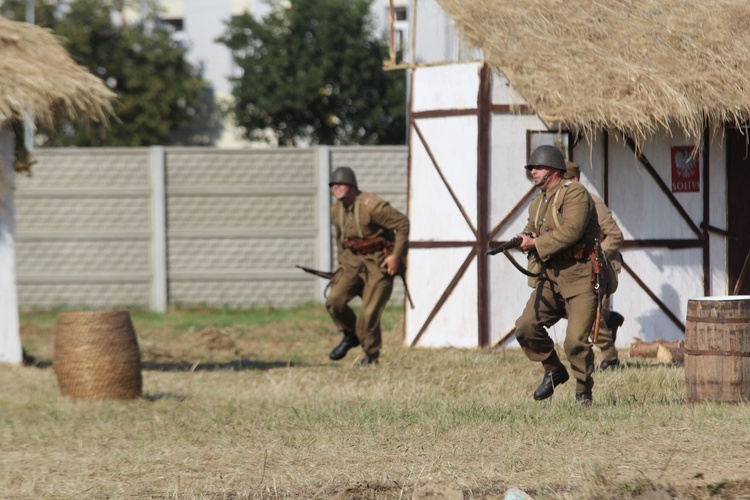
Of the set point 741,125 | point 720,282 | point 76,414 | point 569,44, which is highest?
point 569,44

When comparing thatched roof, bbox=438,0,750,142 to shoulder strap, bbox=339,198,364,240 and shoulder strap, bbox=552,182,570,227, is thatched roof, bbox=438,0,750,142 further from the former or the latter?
shoulder strap, bbox=552,182,570,227

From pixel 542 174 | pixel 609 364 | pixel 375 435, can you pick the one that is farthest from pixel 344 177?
pixel 375 435

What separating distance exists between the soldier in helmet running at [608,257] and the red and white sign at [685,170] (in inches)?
71.7

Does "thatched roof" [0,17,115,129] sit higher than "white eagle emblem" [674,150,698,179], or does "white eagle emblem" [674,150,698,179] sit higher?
"thatched roof" [0,17,115,129]

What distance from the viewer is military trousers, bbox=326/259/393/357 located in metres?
12.2

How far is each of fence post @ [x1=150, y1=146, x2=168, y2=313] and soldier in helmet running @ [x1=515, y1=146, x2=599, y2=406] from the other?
9.85 m

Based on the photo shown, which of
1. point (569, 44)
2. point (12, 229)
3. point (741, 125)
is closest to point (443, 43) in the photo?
point (569, 44)

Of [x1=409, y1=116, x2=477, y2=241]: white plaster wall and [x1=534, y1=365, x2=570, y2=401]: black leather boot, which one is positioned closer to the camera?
[x1=534, y1=365, x2=570, y2=401]: black leather boot

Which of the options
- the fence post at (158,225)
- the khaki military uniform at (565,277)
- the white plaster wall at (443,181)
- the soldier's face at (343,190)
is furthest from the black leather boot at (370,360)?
the fence post at (158,225)

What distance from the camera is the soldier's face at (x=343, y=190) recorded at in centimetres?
1201

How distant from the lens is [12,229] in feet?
42.7

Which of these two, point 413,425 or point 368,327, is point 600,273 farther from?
point 368,327

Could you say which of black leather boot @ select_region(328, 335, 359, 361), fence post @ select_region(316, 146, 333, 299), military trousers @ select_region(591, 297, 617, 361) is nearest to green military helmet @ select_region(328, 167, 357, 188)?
black leather boot @ select_region(328, 335, 359, 361)

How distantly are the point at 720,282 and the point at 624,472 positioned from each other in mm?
7269
